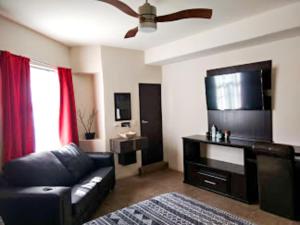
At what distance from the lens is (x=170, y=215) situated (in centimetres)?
289

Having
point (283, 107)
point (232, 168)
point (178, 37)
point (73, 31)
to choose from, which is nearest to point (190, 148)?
point (232, 168)

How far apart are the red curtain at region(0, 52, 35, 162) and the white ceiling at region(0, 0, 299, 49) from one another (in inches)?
22.7

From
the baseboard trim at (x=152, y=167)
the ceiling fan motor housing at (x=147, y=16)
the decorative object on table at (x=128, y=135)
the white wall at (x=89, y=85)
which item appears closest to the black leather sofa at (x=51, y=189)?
the white wall at (x=89, y=85)

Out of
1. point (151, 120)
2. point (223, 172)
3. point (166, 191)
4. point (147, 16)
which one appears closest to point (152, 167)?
point (151, 120)

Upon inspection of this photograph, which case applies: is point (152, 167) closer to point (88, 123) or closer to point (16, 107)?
point (88, 123)

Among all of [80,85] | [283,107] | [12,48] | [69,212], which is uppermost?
[12,48]

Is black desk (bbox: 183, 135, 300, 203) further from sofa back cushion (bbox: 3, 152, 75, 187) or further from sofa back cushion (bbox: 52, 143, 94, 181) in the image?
sofa back cushion (bbox: 3, 152, 75, 187)

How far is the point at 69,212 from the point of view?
231 cm

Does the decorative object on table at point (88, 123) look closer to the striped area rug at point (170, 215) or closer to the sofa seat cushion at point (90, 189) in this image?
the sofa seat cushion at point (90, 189)

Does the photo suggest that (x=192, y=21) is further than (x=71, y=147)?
No

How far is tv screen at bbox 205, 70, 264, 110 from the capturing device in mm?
3346

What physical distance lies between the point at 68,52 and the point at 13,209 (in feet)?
9.77

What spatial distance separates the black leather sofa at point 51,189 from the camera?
2184 millimetres

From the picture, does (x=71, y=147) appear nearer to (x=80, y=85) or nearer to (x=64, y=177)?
(x=64, y=177)
